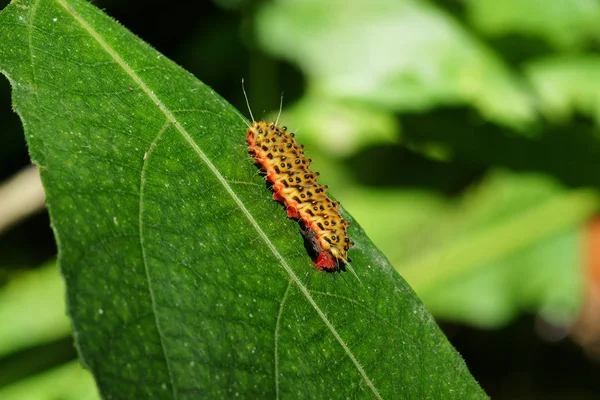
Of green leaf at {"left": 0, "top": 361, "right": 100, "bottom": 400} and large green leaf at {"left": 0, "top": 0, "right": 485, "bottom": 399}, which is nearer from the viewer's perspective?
large green leaf at {"left": 0, "top": 0, "right": 485, "bottom": 399}

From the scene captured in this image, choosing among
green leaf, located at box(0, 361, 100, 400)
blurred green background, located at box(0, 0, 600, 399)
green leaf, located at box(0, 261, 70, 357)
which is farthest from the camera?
blurred green background, located at box(0, 0, 600, 399)

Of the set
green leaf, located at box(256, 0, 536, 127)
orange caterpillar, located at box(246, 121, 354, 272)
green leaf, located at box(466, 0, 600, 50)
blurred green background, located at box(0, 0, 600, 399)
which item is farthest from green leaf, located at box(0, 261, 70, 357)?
green leaf, located at box(466, 0, 600, 50)

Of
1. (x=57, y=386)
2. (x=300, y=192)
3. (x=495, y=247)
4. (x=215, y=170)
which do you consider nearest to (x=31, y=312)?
(x=57, y=386)

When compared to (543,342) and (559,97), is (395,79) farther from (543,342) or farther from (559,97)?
(543,342)

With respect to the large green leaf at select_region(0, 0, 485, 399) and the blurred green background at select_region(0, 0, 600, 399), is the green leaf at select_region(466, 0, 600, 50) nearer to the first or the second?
the blurred green background at select_region(0, 0, 600, 399)

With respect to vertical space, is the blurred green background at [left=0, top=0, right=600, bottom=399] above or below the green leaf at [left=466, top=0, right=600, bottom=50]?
below

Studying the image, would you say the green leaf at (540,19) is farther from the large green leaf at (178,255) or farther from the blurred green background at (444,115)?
the large green leaf at (178,255)

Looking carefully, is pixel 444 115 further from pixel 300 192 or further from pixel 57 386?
pixel 57 386
